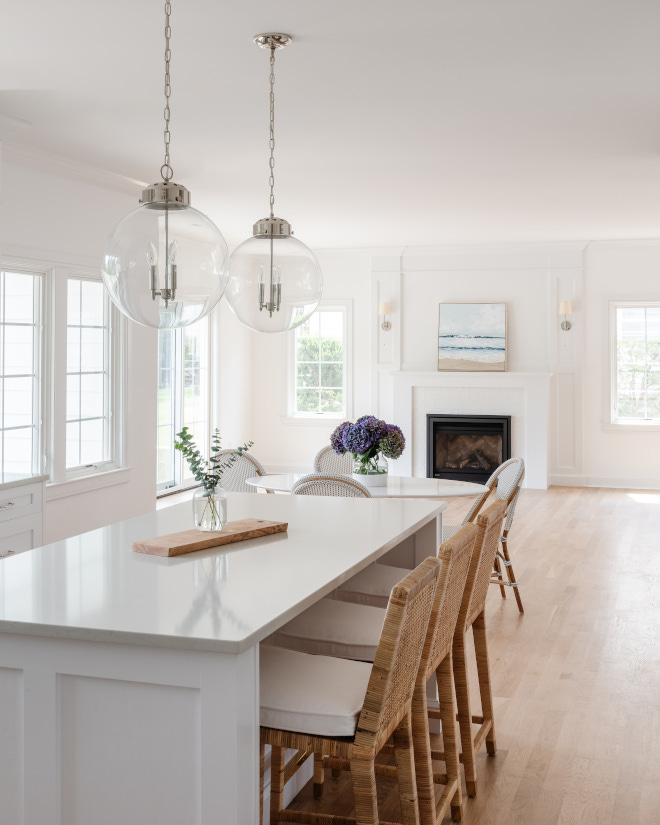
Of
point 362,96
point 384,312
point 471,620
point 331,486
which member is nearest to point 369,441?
point 331,486

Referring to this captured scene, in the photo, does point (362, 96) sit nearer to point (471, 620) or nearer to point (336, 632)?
point (471, 620)

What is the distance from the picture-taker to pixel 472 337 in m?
9.64

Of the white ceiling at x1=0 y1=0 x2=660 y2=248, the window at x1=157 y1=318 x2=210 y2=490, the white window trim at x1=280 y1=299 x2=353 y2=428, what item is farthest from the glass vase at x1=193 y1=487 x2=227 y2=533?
the white window trim at x1=280 y1=299 x2=353 y2=428

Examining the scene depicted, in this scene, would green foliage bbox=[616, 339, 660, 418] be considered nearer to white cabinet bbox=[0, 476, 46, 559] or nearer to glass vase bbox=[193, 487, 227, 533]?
white cabinet bbox=[0, 476, 46, 559]

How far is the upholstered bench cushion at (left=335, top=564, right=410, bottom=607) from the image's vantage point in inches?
118

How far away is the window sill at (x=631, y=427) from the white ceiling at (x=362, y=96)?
296 centimetres

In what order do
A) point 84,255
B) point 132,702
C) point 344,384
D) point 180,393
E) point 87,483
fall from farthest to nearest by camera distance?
point 344,384 → point 180,393 → point 87,483 → point 84,255 → point 132,702

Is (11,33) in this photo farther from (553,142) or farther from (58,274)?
(553,142)

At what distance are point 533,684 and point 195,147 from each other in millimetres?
3630

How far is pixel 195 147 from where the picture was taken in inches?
207

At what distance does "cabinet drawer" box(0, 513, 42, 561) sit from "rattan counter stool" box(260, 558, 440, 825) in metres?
2.63

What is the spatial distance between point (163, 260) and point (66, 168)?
12.8 feet

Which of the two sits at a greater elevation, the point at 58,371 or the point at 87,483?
the point at 58,371

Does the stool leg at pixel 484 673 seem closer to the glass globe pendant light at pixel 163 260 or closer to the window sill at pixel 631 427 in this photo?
the glass globe pendant light at pixel 163 260
